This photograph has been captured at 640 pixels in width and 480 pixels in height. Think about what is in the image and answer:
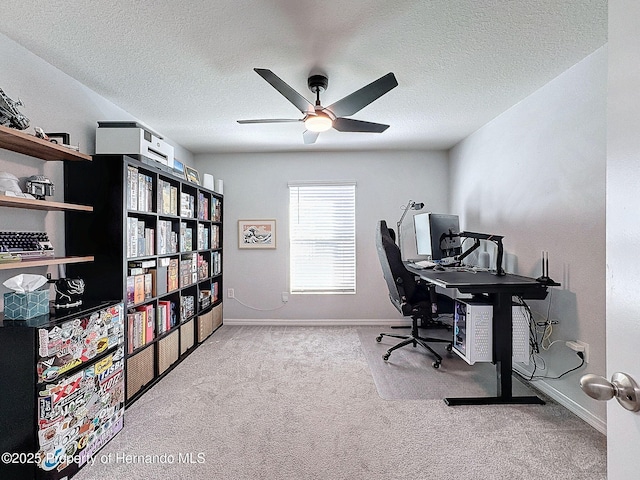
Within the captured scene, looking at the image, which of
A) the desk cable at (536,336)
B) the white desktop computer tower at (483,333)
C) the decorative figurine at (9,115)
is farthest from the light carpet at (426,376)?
the decorative figurine at (9,115)

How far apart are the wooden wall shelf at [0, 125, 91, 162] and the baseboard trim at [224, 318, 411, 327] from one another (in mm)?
2789

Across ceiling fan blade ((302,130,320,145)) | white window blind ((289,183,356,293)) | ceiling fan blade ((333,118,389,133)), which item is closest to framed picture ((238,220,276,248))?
white window blind ((289,183,356,293))

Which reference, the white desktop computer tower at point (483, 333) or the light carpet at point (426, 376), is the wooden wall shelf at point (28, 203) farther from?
the white desktop computer tower at point (483, 333)

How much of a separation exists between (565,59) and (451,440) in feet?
8.15

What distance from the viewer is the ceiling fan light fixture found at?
2244 millimetres

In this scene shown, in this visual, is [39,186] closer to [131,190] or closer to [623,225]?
[131,190]

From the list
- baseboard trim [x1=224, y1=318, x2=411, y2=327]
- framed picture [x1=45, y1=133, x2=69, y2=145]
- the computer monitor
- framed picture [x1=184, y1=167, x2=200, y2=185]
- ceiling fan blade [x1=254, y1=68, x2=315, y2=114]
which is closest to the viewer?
ceiling fan blade [x1=254, y1=68, x2=315, y2=114]

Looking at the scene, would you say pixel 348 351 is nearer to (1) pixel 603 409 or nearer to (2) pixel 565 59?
(1) pixel 603 409

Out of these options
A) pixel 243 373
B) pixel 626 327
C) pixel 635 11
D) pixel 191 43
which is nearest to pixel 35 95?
pixel 191 43

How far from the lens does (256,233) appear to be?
4.36m

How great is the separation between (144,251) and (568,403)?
10.7ft

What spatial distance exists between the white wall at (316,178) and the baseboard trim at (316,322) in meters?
0.04

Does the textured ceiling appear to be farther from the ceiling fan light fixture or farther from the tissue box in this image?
the tissue box

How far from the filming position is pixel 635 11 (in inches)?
21.3
